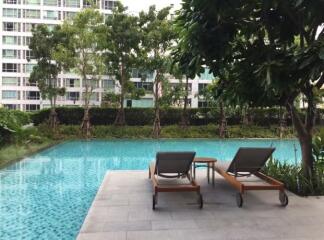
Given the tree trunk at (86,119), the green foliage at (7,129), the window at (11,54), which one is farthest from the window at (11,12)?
the green foliage at (7,129)

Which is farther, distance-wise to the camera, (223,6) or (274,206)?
(274,206)

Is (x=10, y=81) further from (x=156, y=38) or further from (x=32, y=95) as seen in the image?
(x=156, y=38)

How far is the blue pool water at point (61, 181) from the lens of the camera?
231 inches

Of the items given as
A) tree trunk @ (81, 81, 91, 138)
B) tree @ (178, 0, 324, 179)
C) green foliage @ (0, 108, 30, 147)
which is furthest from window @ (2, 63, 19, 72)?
tree @ (178, 0, 324, 179)

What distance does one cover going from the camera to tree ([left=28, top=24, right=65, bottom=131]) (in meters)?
20.6

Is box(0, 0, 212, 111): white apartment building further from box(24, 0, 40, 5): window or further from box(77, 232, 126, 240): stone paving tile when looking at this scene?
box(77, 232, 126, 240): stone paving tile

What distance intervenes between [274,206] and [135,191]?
8.62ft

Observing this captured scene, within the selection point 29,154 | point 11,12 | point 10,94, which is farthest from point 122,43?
point 11,12

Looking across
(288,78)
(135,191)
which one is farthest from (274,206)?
(135,191)

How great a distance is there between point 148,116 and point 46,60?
7.27 meters

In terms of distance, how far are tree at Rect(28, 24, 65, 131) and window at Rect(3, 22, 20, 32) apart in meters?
34.9

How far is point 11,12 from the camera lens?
5312cm

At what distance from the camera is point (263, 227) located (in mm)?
5047

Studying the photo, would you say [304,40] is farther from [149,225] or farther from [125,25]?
[125,25]
